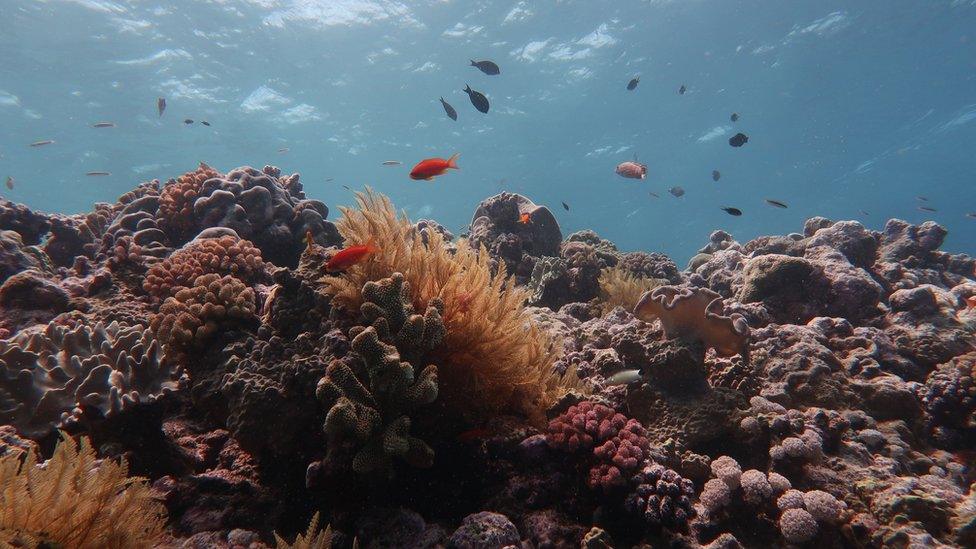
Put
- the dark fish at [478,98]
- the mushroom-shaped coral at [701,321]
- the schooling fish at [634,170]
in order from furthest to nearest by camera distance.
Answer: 1. the schooling fish at [634,170]
2. the dark fish at [478,98]
3. the mushroom-shaped coral at [701,321]

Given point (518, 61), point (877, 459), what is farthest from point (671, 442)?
point (518, 61)

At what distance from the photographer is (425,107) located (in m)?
38.8

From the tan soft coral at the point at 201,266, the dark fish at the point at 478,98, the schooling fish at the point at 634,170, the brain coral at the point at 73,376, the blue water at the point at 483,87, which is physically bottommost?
the brain coral at the point at 73,376

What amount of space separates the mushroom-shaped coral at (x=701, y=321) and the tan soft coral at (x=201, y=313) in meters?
4.34

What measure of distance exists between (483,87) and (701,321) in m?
34.4

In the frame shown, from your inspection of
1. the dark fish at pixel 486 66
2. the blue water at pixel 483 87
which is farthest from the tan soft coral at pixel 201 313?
the blue water at pixel 483 87

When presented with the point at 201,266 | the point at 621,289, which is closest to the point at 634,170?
the point at 621,289

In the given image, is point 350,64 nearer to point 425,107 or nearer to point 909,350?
point 425,107

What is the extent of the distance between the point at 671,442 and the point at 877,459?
197cm

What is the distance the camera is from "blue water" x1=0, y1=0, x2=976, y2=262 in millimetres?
26500

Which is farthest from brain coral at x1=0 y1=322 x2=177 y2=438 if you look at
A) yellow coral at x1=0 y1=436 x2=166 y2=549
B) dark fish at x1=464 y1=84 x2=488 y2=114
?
dark fish at x1=464 y1=84 x2=488 y2=114

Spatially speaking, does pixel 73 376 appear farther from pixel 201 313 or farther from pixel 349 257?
pixel 349 257

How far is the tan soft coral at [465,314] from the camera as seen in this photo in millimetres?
3537

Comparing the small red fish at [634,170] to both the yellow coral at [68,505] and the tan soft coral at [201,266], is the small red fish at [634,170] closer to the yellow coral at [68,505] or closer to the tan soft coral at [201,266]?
the tan soft coral at [201,266]
